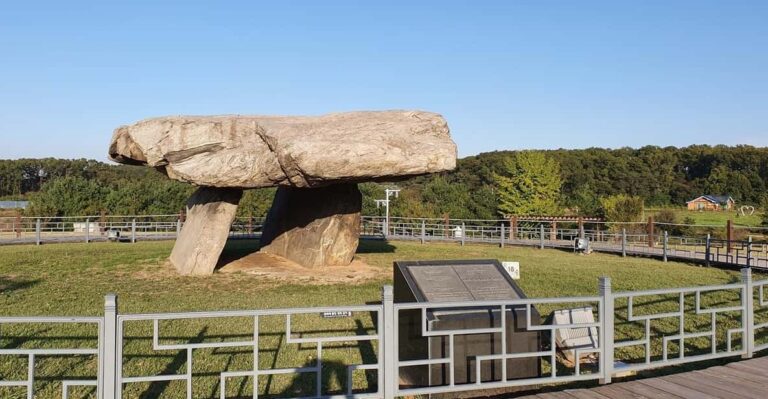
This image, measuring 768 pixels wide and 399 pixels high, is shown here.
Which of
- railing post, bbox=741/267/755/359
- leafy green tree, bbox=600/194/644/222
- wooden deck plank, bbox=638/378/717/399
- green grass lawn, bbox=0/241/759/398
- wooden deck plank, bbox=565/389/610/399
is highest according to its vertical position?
leafy green tree, bbox=600/194/644/222

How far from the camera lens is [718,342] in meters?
7.36

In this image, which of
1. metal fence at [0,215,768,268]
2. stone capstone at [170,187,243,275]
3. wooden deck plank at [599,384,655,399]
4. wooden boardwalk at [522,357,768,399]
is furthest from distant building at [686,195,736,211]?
wooden deck plank at [599,384,655,399]

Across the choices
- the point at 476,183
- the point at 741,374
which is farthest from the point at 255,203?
the point at 476,183

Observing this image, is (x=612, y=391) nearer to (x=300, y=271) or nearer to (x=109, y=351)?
(x=109, y=351)

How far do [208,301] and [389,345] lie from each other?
20.6 feet

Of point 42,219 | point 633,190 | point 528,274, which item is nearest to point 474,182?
point 633,190

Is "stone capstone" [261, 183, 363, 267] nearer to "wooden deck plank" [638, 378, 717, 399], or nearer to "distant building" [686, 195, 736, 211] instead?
"wooden deck plank" [638, 378, 717, 399]

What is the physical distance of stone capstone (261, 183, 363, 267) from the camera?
45.9 feet

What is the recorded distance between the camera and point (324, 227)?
14086 mm

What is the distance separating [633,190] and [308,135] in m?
55.7

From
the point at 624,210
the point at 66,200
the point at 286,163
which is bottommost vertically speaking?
the point at 624,210

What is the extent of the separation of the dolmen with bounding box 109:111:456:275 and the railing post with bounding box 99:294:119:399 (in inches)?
289

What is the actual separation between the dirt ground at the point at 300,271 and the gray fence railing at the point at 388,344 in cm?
376

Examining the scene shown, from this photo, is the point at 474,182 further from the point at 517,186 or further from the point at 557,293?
the point at 557,293
